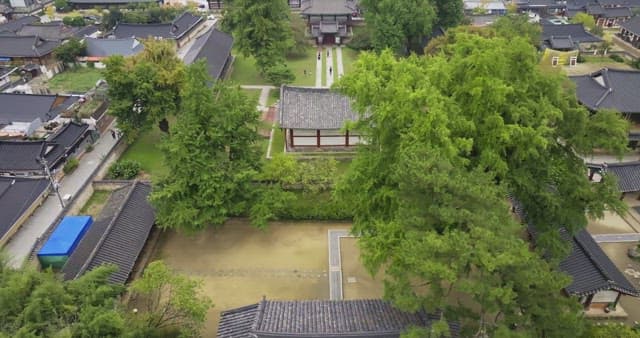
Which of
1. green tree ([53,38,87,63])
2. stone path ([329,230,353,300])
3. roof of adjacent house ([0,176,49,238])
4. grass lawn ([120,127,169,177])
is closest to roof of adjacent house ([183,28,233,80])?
grass lawn ([120,127,169,177])

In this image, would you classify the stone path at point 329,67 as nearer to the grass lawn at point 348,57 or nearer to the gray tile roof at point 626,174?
the grass lawn at point 348,57

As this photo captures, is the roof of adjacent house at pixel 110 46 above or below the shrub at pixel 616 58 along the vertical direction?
above

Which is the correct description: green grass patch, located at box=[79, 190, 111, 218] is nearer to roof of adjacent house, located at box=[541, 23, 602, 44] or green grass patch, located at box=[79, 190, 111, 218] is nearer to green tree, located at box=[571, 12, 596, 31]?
roof of adjacent house, located at box=[541, 23, 602, 44]

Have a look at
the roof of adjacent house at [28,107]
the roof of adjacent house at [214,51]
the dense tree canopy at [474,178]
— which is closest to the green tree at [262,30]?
the roof of adjacent house at [214,51]

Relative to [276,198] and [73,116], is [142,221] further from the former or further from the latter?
[73,116]

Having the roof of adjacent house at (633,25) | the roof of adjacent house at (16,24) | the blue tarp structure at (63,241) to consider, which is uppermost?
the roof of adjacent house at (16,24)

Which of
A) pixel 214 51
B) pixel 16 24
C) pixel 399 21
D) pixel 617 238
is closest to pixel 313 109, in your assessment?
pixel 214 51
